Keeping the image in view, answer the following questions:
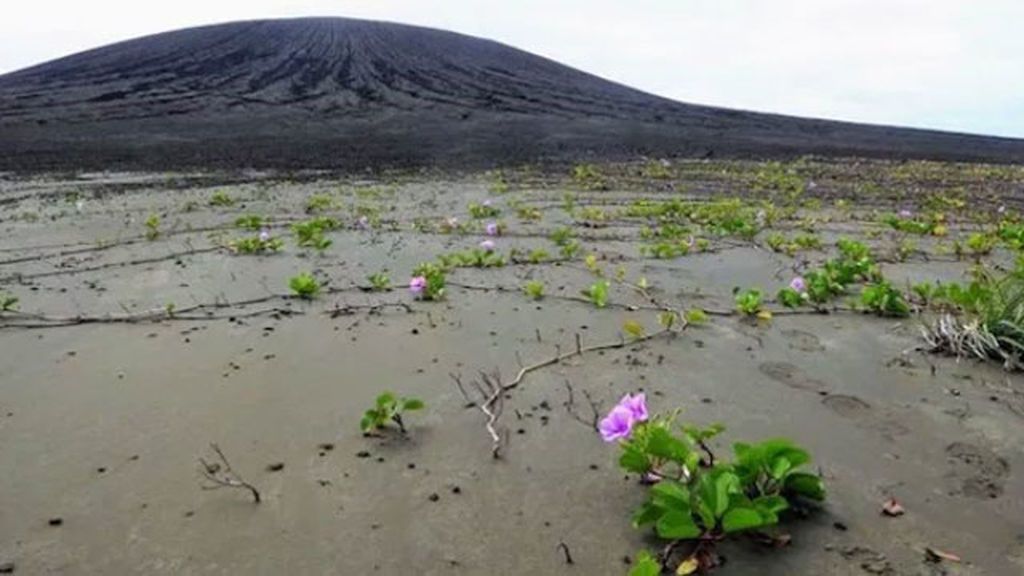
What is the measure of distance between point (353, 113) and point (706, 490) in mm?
26284

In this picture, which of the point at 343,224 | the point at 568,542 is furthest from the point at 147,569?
the point at 343,224

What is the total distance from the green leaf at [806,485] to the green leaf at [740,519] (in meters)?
0.32

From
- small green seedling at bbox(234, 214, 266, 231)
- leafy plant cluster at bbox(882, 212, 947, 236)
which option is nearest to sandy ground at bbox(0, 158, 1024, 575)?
small green seedling at bbox(234, 214, 266, 231)

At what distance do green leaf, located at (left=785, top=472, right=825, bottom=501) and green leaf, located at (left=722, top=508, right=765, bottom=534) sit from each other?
32 cm

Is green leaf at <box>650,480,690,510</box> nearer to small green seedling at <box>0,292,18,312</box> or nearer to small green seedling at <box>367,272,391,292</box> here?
small green seedling at <box>367,272,391,292</box>

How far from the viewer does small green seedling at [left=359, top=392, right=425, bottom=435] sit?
9.62 feet

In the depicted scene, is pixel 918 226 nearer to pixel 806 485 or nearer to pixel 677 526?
pixel 806 485

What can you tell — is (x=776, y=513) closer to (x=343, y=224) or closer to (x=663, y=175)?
(x=343, y=224)

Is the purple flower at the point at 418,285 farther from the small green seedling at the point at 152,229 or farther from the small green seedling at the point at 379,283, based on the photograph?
the small green seedling at the point at 152,229

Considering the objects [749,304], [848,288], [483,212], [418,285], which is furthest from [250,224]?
[848,288]

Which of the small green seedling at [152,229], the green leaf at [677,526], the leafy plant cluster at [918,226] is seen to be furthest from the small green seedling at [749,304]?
the small green seedling at [152,229]

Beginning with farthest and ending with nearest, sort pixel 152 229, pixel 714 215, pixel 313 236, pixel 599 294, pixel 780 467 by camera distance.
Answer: pixel 714 215
pixel 152 229
pixel 313 236
pixel 599 294
pixel 780 467

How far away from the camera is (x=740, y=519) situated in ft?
6.82

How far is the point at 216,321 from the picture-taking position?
439 centimetres
